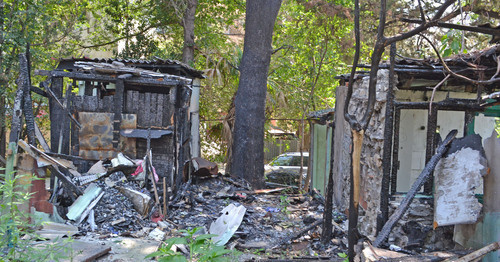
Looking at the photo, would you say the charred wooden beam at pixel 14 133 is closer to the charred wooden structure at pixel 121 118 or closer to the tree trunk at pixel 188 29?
the charred wooden structure at pixel 121 118

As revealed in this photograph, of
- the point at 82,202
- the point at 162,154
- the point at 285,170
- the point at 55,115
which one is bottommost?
the point at 285,170

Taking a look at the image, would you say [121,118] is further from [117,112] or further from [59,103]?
[59,103]

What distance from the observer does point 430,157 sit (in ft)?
22.4

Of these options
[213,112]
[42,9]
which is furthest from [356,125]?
[213,112]

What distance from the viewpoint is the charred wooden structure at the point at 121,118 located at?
1045cm

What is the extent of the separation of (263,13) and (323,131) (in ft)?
14.2

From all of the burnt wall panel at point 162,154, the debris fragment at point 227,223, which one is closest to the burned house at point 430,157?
the debris fragment at point 227,223

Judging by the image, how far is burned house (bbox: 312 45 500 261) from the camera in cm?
556

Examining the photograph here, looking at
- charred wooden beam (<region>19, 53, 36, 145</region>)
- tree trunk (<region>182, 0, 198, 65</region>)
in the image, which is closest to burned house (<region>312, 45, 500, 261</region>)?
charred wooden beam (<region>19, 53, 36, 145</region>)

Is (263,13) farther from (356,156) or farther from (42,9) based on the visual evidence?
(356,156)

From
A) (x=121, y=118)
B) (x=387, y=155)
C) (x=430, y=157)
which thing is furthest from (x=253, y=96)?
(x=430, y=157)

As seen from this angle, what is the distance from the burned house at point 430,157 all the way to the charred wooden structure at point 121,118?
4174 millimetres

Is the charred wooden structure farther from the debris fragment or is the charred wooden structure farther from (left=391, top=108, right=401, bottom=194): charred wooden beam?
(left=391, top=108, right=401, bottom=194): charred wooden beam

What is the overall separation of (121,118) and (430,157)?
7.15 meters
